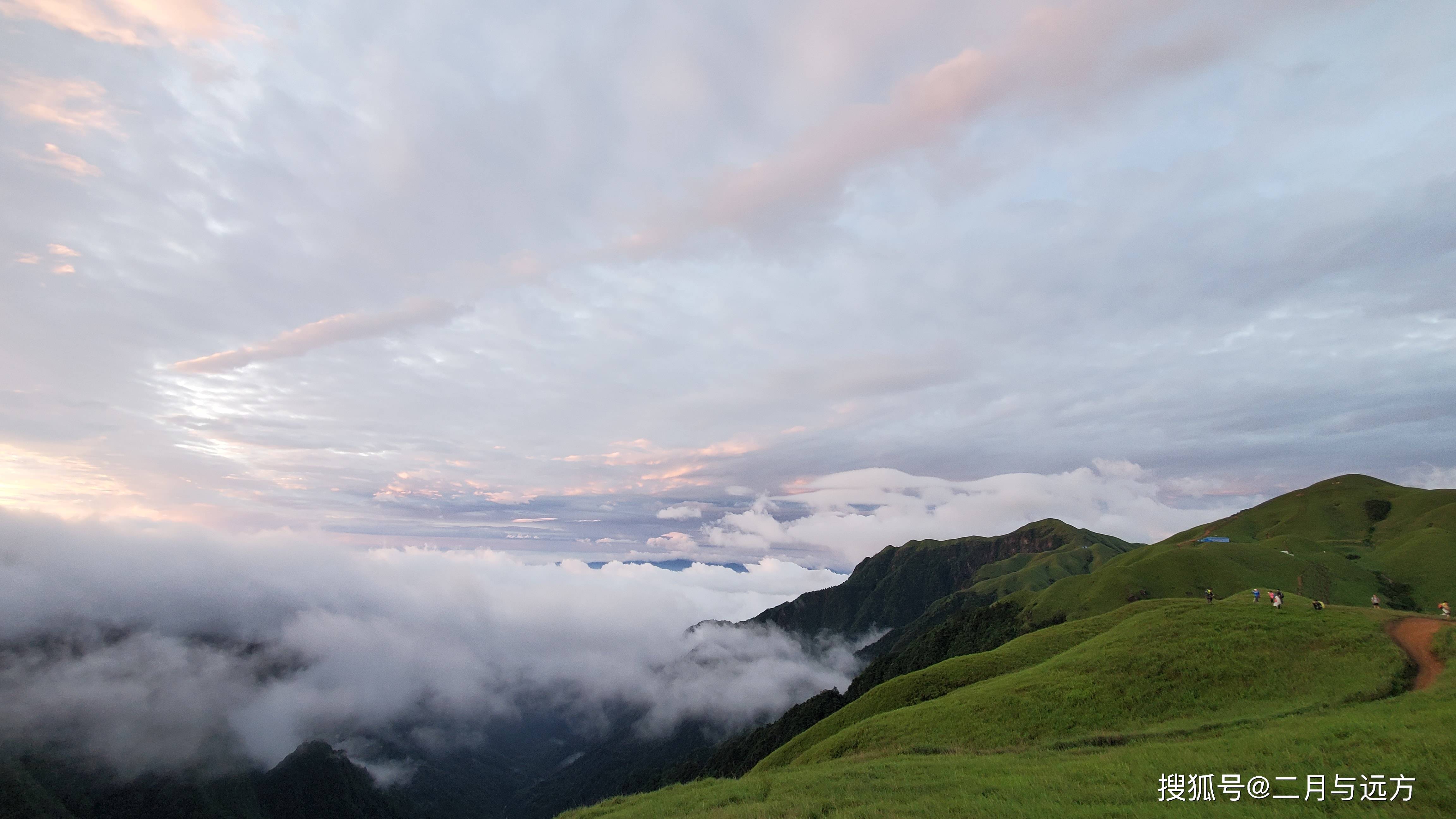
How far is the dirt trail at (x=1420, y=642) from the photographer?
34.1m

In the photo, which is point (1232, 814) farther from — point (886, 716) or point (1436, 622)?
point (1436, 622)

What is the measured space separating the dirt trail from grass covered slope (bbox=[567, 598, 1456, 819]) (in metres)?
0.93

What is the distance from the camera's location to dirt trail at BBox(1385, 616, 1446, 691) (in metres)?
34.1

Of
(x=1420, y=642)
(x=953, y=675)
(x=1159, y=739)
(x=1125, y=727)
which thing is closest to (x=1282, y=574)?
(x=1420, y=642)

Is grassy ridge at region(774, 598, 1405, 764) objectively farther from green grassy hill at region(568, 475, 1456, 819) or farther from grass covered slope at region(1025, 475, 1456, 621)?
grass covered slope at region(1025, 475, 1456, 621)

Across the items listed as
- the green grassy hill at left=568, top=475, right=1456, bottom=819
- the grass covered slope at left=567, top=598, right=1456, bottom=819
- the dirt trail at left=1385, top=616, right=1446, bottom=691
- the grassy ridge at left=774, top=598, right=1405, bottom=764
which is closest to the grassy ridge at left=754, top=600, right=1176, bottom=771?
the green grassy hill at left=568, top=475, right=1456, bottom=819

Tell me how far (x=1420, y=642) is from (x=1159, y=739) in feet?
83.5

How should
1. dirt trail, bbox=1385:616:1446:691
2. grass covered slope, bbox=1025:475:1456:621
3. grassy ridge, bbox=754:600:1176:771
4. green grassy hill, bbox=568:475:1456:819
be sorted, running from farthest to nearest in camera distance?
grass covered slope, bbox=1025:475:1456:621, grassy ridge, bbox=754:600:1176:771, dirt trail, bbox=1385:616:1446:691, green grassy hill, bbox=568:475:1456:819

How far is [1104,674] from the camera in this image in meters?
42.8

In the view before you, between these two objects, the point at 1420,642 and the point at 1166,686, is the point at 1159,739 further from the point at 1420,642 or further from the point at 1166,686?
the point at 1420,642

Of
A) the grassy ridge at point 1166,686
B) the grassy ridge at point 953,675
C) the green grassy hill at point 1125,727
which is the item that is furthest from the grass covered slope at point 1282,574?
the grassy ridge at point 1166,686

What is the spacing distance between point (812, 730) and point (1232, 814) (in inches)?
2088

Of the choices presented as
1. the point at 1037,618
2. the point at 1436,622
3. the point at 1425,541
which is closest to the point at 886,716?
the point at 1436,622

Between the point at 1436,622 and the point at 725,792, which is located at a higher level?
the point at 1436,622
